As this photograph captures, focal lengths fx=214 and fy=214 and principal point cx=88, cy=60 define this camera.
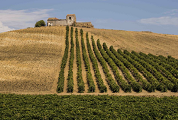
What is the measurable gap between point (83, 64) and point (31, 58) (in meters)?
12.6

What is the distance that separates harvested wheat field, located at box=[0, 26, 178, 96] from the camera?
3553 centimetres

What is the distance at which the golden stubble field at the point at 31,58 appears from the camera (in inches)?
1459

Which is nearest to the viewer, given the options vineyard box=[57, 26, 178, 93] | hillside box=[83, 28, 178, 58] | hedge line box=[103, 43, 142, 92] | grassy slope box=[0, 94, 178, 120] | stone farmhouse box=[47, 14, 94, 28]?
grassy slope box=[0, 94, 178, 120]

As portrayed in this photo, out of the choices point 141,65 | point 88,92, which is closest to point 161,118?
point 88,92

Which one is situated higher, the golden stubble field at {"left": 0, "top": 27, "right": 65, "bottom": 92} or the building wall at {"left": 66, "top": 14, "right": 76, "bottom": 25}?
the building wall at {"left": 66, "top": 14, "right": 76, "bottom": 25}

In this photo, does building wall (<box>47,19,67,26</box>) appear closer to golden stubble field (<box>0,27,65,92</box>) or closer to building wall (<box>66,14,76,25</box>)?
building wall (<box>66,14,76,25</box>)

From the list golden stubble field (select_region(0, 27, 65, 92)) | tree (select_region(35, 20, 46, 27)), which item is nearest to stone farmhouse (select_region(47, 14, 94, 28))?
tree (select_region(35, 20, 46, 27))

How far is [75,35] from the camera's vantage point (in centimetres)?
7175

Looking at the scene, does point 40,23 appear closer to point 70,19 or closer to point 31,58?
point 70,19

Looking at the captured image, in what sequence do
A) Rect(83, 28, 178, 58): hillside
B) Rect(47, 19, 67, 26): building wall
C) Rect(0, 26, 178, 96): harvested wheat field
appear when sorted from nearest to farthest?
Rect(0, 26, 178, 96): harvested wheat field < Rect(83, 28, 178, 58): hillside < Rect(47, 19, 67, 26): building wall

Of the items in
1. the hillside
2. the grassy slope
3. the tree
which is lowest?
the grassy slope

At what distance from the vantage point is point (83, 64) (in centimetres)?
4844

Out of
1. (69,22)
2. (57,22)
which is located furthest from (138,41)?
(57,22)

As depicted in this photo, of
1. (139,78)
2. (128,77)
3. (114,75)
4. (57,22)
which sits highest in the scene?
(57,22)
